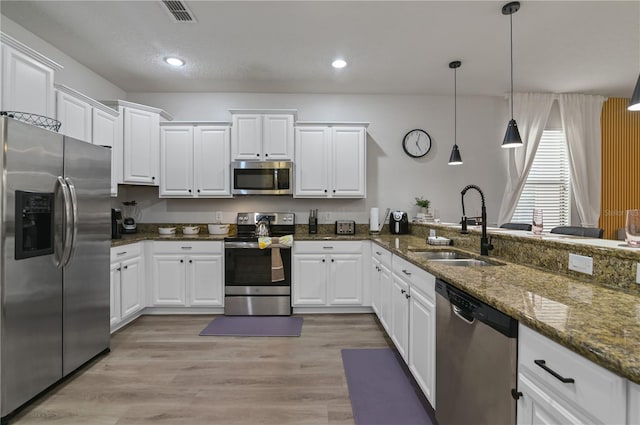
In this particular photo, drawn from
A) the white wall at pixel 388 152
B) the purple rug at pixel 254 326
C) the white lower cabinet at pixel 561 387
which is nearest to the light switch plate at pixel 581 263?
the white lower cabinet at pixel 561 387

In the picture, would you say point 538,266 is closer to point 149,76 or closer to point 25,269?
point 25,269

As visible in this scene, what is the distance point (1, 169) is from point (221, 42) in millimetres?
1974

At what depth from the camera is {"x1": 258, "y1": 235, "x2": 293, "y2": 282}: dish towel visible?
3.58m

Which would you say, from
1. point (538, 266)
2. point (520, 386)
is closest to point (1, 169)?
point (520, 386)

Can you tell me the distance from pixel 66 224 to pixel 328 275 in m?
2.43

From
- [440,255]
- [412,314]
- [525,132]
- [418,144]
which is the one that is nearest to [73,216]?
[412,314]

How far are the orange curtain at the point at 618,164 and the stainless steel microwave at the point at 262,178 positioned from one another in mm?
4342

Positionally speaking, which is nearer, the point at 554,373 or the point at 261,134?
the point at 554,373

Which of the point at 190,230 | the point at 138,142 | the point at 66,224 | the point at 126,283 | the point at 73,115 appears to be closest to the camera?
the point at 66,224

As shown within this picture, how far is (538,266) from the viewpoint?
6.02 feet

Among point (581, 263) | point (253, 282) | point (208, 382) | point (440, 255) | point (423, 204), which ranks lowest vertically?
point (208, 382)

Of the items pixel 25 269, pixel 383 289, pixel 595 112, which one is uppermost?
pixel 595 112

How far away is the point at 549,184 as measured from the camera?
4.50m

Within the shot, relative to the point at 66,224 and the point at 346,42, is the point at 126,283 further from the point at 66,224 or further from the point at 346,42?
the point at 346,42
